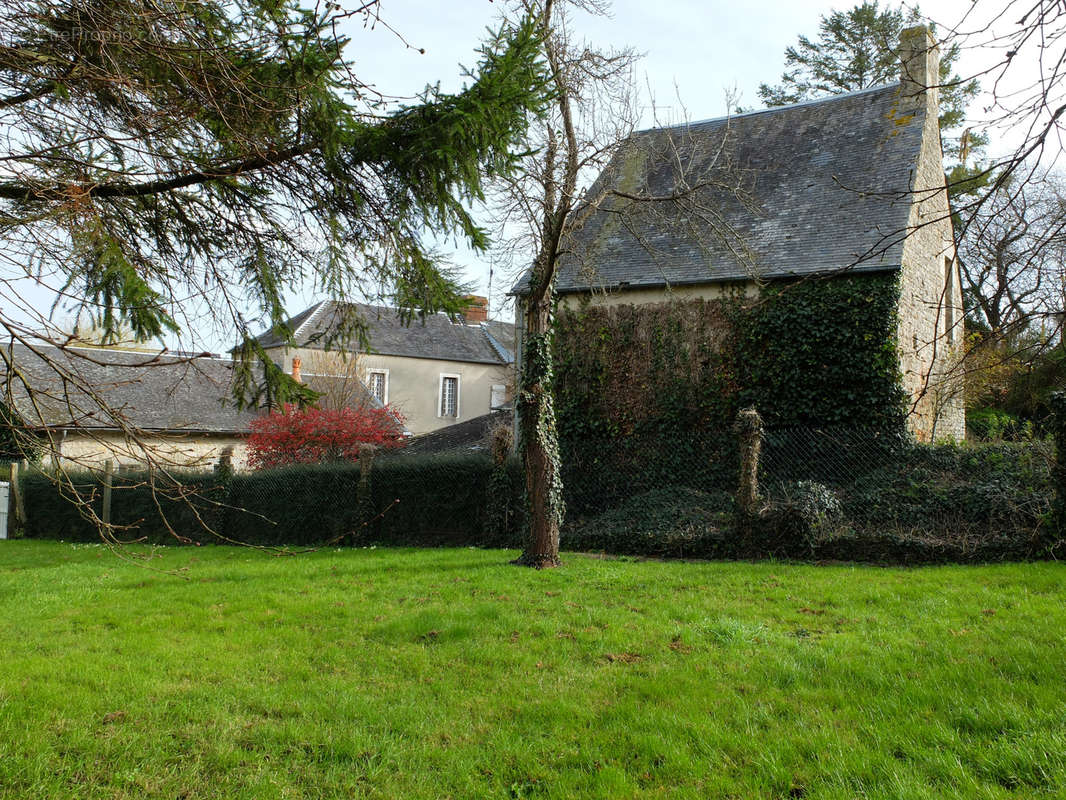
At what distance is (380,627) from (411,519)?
744 centimetres

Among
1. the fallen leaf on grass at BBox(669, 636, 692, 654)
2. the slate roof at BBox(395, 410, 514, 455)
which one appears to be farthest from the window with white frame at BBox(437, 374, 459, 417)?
the fallen leaf on grass at BBox(669, 636, 692, 654)

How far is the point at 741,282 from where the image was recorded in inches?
549

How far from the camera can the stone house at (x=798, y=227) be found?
12.9 m

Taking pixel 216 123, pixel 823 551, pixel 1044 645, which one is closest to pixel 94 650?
pixel 216 123

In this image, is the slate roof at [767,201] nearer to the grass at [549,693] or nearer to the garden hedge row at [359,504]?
the garden hedge row at [359,504]

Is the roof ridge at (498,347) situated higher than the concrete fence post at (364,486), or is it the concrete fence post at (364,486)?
the roof ridge at (498,347)

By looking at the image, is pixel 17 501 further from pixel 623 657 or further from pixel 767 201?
pixel 767 201

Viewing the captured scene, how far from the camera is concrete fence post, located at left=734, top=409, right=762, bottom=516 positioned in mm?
9812

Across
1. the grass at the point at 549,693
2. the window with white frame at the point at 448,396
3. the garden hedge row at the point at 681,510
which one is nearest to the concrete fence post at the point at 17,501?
the garden hedge row at the point at 681,510

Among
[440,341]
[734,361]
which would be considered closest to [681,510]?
[734,361]

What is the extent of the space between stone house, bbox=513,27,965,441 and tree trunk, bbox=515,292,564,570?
2058mm

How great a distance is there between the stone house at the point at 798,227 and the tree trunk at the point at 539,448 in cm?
206

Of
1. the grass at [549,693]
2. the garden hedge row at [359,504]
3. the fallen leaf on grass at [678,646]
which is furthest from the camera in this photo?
the garden hedge row at [359,504]

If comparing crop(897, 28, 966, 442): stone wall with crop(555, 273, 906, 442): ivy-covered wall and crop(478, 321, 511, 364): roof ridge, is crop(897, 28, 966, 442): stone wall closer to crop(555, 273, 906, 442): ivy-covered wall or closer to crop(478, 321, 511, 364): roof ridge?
crop(555, 273, 906, 442): ivy-covered wall
